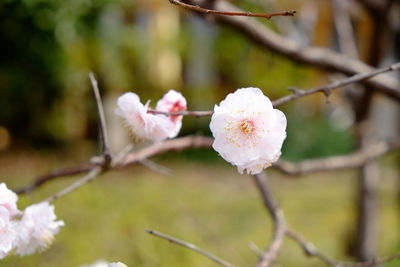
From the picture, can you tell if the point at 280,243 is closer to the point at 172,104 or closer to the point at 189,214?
the point at 172,104

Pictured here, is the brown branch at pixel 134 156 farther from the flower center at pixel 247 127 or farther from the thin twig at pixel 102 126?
the flower center at pixel 247 127

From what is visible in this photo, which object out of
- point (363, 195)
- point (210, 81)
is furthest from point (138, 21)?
point (363, 195)

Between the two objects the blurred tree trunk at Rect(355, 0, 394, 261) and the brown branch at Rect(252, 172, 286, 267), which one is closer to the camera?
the brown branch at Rect(252, 172, 286, 267)

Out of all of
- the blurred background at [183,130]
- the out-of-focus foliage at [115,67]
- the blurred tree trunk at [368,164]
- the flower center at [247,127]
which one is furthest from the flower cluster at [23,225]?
the out-of-focus foliage at [115,67]

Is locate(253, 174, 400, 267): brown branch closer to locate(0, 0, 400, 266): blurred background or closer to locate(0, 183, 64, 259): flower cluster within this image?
locate(0, 183, 64, 259): flower cluster

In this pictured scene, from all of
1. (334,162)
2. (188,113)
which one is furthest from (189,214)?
(188,113)

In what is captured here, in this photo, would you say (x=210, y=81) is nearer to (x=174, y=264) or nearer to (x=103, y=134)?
(x=174, y=264)

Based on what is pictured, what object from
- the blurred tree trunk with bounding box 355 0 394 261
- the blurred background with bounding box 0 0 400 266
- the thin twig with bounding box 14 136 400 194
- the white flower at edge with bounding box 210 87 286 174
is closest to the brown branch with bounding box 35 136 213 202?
the thin twig with bounding box 14 136 400 194
